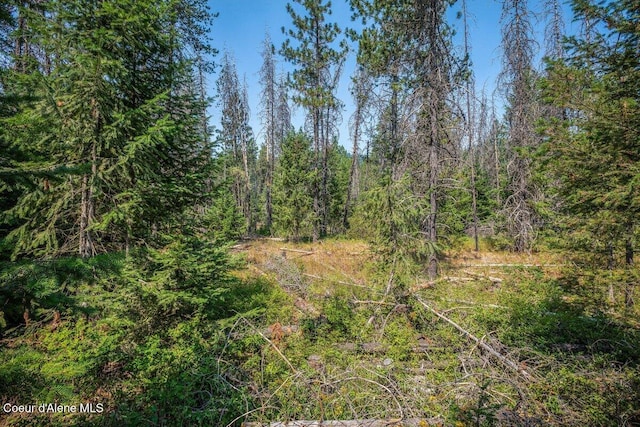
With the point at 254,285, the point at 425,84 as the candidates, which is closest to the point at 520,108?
the point at 425,84

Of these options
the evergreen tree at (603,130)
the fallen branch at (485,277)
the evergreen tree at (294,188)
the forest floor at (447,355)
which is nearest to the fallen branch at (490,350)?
the forest floor at (447,355)

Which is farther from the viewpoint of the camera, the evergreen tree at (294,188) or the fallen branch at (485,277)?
the evergreen tree at (294,188)

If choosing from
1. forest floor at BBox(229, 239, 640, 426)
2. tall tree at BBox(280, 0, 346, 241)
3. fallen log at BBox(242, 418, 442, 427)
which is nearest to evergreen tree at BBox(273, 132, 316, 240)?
tall tree at BBox(280, 0, 346, 241)

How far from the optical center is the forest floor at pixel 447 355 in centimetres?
362

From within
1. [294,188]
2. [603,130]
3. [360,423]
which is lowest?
[360,423]

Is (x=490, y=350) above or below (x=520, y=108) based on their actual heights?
below

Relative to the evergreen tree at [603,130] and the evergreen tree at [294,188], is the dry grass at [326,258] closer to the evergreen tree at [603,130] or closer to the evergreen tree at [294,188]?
the evergreen tree at [294,188]

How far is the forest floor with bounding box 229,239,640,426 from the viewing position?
362 centimetres

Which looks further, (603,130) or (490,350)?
(603,130)

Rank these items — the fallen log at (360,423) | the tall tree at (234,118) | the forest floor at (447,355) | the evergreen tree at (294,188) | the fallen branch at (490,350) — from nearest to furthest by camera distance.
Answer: the fallen log at (360,423)
the forest floor at (447,355)
the fallen branch at (490,350)
the evergreen tree at (294,188)
the tall tree at (234,118)

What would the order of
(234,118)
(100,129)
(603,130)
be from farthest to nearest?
(234,118), (100,129), (603,130)

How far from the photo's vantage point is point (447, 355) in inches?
195

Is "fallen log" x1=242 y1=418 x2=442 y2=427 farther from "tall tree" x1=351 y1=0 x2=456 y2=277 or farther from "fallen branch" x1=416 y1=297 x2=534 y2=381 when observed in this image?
"tall tree" x1=351 y1=0 x2=456 y2=277

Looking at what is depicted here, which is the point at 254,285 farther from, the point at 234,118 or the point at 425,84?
the point at 234,118
